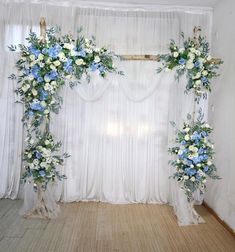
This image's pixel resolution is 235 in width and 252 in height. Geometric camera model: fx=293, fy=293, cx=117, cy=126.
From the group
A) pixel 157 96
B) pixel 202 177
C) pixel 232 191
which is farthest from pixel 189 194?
pixel 157 96

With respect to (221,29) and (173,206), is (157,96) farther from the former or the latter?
(173,206)

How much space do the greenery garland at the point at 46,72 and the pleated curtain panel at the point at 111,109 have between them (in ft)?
2.18

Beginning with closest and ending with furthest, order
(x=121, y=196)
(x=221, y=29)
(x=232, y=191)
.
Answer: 1. (x=232, y=191)
2. (x=221, y=29)
3. (x=121, y=196)

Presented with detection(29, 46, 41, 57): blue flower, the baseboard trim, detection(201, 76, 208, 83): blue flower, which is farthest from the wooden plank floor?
detection(29, 46, 41, 57): blue flower

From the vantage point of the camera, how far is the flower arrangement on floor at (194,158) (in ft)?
10.9

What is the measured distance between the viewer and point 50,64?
10.4 ft

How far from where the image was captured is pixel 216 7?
4.02 meters

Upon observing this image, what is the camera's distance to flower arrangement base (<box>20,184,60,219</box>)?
11.5 feet

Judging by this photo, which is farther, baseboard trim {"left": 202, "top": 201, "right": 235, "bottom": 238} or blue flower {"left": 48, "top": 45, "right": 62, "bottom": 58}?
baseboard trim {"left": 202, "top": 201, "right": 235, "bottom": 238}

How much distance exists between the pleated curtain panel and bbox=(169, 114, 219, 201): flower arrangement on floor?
690mm

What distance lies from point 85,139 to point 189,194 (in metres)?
1.61

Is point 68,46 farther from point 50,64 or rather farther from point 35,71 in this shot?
point 35,71

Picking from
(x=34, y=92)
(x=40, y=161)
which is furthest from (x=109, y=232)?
(x=34, y=92)

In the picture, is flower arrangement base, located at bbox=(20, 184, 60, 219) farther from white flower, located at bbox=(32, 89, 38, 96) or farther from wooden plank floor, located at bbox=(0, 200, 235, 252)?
white flower, located at bbox=(32, 89, 38, 96)
